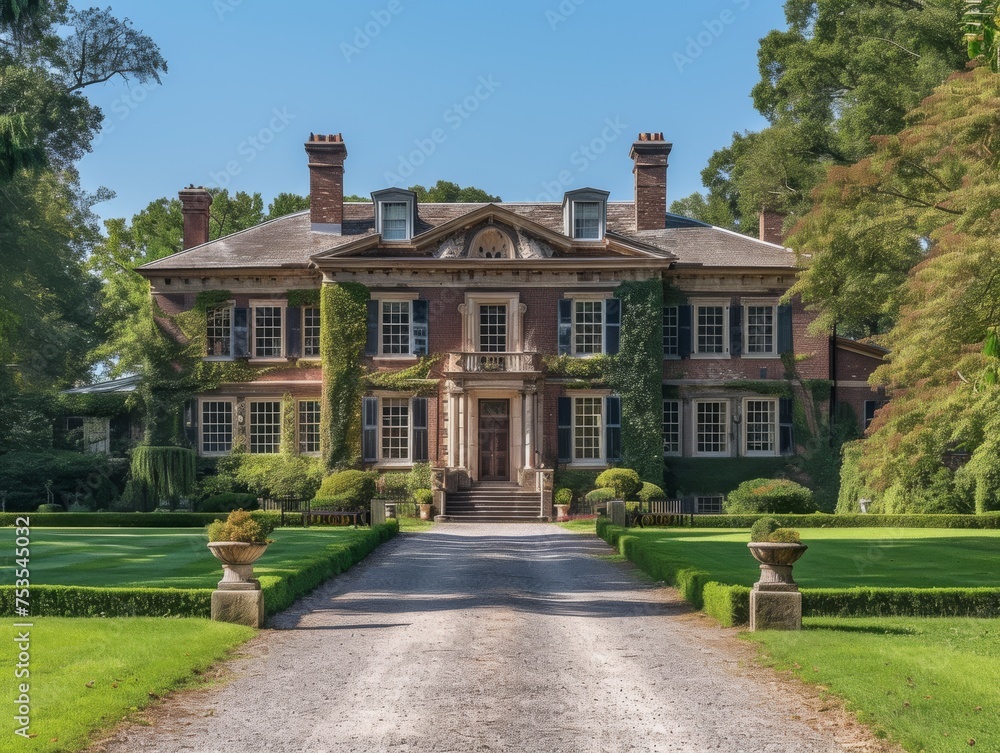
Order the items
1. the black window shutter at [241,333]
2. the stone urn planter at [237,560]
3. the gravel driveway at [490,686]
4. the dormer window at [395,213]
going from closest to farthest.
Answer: the gravel driveway at [490,686] → the stone urn planter at [237,560] → the dormer window at [395,213] → the black window shutter at [241,333]

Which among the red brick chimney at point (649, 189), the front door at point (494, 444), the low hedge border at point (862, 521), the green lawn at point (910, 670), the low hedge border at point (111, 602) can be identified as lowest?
the low hedge border at point (862, 521)

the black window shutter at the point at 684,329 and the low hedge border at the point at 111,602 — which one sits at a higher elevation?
the black window shutter at the point at 684,329

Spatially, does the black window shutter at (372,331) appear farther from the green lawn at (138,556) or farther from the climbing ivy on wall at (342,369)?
the green lawn at (138,556)

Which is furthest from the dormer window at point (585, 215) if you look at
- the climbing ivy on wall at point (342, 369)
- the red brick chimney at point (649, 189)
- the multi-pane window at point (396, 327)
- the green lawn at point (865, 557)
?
the green lawn at point (865, 557)

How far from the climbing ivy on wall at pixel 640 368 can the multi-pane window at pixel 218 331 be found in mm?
12629

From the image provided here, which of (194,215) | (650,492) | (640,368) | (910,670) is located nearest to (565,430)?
(640,368)

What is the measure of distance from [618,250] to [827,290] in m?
8.03

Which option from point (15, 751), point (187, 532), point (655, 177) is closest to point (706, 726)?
point (15, 751)

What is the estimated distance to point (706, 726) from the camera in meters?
8.55

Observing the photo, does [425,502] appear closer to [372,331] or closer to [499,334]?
[372,331]

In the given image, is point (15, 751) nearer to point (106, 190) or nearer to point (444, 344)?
point (444, 344)

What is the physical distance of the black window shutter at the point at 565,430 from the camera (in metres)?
35.8

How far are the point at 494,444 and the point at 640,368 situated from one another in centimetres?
525

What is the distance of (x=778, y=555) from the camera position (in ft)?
40.8
